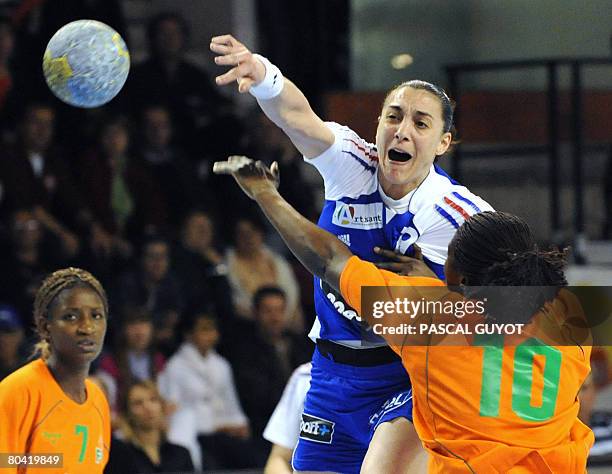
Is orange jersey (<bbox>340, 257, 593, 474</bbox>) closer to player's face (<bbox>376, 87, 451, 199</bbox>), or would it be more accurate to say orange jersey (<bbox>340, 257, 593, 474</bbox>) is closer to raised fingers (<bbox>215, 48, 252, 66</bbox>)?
player's face (<bbox>376, 87, 451, 199</bbox>)

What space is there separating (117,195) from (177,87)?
1.01 metres

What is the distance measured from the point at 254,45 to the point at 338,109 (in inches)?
39.8

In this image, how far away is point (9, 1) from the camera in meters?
8.59

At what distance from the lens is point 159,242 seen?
24.5ft

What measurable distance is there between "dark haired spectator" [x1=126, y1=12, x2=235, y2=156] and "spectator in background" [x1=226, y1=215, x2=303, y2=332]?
2.47ft

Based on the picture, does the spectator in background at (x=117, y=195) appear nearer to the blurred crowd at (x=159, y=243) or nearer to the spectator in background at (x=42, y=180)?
the blurred crowd at (x=159, y=243)

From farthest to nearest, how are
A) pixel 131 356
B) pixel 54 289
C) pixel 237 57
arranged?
pixel 131 356 → pixel 54 289 → pixel 237 57

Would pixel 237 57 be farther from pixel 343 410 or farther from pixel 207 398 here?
pixel 207 398

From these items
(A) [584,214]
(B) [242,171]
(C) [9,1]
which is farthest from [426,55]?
(B) [242,171]

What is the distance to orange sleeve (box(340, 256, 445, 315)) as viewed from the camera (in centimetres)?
359

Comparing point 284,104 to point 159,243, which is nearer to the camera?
point 284,104

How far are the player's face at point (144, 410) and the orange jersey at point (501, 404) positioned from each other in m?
3.40

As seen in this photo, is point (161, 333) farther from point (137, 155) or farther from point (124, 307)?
point (137, 155)

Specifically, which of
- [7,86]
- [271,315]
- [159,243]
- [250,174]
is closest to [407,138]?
[250,174]
